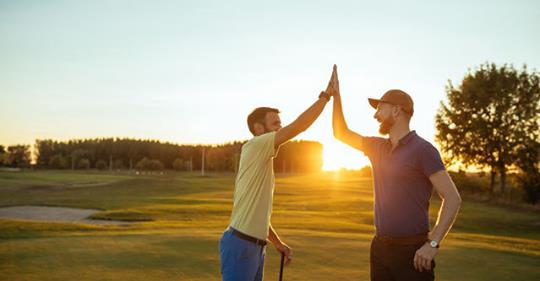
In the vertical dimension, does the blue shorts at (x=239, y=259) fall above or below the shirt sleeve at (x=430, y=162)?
below

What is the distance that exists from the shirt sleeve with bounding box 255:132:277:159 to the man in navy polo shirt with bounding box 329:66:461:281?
1.08 m

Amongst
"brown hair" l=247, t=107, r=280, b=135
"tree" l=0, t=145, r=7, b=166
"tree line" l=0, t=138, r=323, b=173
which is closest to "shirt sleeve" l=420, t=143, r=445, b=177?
"brown hair" l=247, t=107, r=280, b=135

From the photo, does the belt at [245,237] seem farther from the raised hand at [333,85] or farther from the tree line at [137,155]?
the tree line at [137,155]

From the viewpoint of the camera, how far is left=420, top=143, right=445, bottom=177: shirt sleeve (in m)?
4.77

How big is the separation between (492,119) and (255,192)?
48.7 meters

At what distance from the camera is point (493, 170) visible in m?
48.9

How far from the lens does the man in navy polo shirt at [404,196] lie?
4695 millimetres

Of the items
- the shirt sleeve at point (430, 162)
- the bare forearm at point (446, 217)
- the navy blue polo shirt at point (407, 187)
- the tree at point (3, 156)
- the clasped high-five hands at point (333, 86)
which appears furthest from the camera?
the tree at point (3, 156)

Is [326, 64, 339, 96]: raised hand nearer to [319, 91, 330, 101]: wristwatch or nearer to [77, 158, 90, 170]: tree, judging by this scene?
[319, 91, 330, 101]: wristwatch

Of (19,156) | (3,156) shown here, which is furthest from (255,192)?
(19,156)

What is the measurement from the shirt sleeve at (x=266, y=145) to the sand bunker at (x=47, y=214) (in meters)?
25.2

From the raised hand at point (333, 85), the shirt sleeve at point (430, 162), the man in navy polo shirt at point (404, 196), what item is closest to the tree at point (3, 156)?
the raised hand at point (333, 85)

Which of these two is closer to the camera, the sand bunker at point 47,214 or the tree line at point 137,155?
the sand bunker at point 47,214

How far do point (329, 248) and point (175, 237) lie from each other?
13.9 ft
